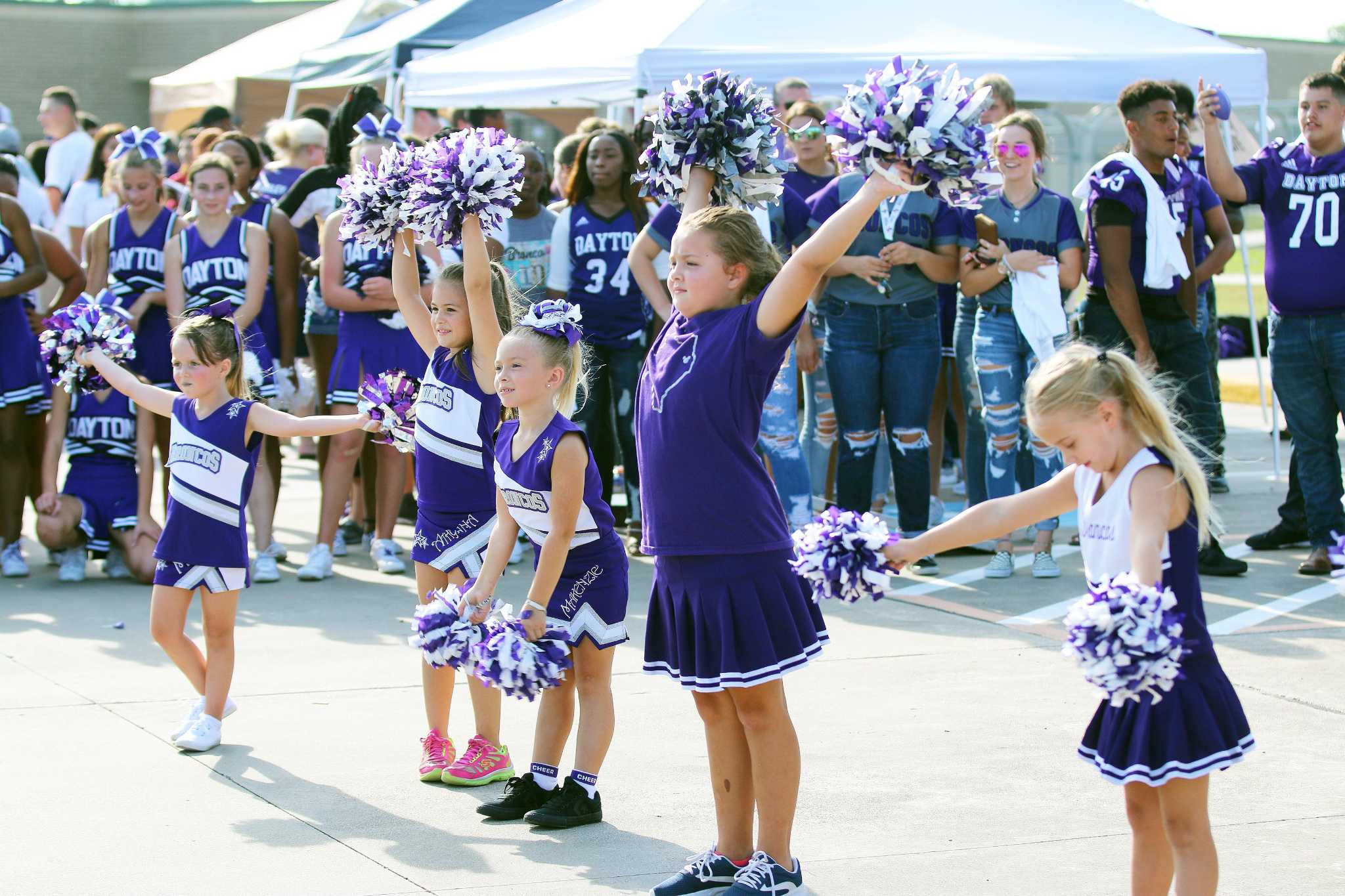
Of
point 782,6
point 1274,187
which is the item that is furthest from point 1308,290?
point 782,6

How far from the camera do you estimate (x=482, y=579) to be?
469 centimetres

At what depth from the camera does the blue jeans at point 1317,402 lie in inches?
311

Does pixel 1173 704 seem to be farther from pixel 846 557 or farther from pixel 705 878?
pixel 705 878

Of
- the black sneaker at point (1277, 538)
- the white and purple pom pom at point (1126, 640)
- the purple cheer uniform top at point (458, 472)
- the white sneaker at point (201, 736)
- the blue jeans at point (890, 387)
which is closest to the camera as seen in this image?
the white and purple pom pom at point (1126, 640)

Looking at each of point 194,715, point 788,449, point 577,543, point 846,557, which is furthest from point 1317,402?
point 194,715

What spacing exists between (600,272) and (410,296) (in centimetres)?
318

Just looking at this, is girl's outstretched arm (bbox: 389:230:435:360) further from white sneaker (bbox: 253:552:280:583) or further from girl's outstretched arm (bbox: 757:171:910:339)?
white sneaker (bbox: 253:552:280:583)

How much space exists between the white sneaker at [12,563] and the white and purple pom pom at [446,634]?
461 centimetres

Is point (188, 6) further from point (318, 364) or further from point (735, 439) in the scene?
point (735, 439)

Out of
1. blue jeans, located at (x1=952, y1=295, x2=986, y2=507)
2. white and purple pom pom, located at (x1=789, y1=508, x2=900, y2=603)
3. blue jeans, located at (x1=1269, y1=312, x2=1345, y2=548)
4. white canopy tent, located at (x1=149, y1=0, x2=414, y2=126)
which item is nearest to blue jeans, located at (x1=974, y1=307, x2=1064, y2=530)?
blue jeans, located at (x1=952, y1=295, x2=986, y2=507)

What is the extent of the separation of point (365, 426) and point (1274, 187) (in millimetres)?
4869

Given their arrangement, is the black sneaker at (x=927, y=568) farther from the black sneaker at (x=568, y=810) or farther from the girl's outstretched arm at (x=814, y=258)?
the girl's outstretched arm at (x=814, y=258)

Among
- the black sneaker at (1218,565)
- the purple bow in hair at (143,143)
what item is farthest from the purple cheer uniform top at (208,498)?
the black sneaker at (1218,565)

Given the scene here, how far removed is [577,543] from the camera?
480 centimetres
